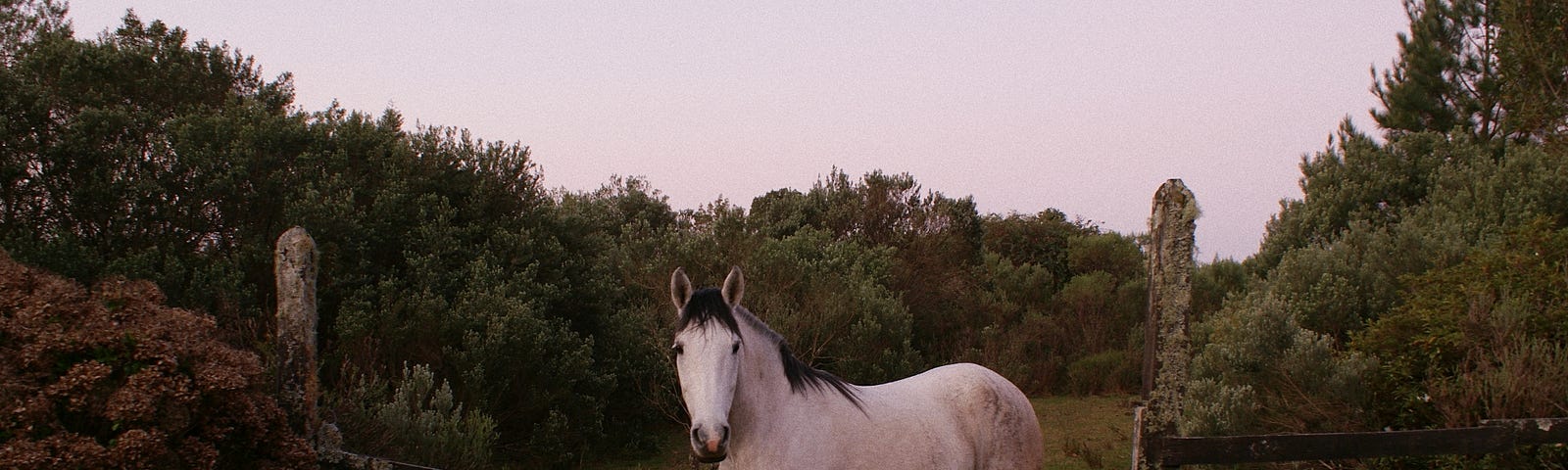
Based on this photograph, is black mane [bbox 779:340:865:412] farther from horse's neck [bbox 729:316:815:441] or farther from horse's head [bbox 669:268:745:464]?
horse's head [bbox 669:268:745:464]

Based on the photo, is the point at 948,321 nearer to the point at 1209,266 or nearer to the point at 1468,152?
the point at 1209,266

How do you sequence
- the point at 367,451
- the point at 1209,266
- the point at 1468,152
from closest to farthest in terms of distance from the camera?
the point at 367,451 → the point at 1468,152 → the point at 1209,266

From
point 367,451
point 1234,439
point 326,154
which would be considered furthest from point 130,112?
point 1234,439

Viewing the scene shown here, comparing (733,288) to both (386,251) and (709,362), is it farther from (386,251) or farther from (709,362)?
(386,251)

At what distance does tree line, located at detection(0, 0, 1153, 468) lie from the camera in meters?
8.70

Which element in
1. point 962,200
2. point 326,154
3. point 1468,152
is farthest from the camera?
point 962,200

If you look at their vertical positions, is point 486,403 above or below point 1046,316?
below

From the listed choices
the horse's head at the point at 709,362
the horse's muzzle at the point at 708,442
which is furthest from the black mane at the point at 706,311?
the horse's muzzle at the point at 708,442

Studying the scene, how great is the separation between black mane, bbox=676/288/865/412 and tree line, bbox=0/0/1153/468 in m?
4.47

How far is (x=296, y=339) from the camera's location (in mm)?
4965

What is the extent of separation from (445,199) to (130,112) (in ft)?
11.1

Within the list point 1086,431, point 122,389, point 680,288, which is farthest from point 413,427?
point 1086,431

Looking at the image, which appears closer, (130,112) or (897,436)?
(897,436)

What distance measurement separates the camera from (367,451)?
685 cm
